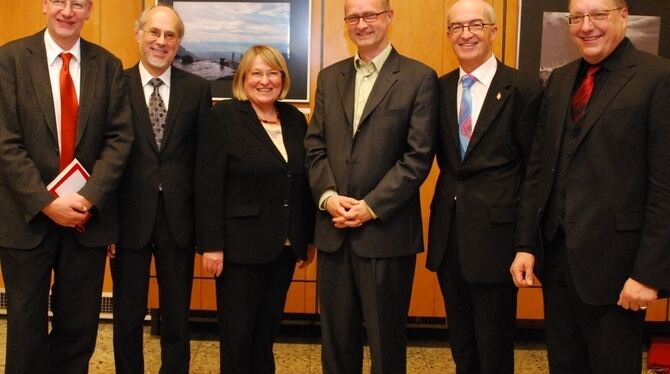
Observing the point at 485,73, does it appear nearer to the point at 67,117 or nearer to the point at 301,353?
the point at 67,117

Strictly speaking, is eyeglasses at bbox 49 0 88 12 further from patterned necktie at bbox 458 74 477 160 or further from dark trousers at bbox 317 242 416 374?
patterned necktie at bbox 458 74 477 160

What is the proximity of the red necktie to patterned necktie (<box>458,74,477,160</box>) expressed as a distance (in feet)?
4.98

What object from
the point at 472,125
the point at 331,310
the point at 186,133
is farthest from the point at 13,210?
the point at 472,125

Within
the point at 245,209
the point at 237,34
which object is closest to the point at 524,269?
the point at 245,209

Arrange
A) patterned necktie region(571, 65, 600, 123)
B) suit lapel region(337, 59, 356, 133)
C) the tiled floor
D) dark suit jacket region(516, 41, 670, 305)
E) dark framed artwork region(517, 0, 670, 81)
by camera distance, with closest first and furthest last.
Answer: dark suit jacket region(516, 41, 670, 305)
patterned necktie region(571, 65, 600, 123)
suit lapel region(337, 59, 356, 133)
the tiled floor
dark framed artwork region(517, 0, 670, 81)

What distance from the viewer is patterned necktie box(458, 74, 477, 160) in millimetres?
2588

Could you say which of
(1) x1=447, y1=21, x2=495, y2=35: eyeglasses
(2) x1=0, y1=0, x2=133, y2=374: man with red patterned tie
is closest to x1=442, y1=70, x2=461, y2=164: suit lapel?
(1) x1=447, y1=21, x2=495, y2=35: eyeglasses

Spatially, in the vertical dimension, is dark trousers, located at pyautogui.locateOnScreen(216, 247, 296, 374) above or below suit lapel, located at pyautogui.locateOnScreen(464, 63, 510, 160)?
below

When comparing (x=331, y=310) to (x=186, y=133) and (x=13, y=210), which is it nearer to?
(x=186, y=133)

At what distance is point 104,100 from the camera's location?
2666 mm

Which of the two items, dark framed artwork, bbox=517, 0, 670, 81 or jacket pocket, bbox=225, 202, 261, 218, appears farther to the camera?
dark framed artwork, bbox=517, 0, 670, 81

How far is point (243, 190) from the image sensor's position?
2734 mm

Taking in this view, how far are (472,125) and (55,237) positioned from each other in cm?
170

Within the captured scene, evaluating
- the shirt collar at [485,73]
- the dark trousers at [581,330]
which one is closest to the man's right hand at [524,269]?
the dark trousers at [581,330]
